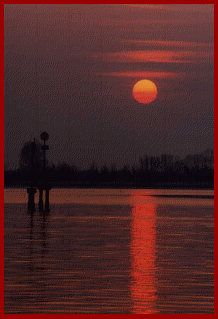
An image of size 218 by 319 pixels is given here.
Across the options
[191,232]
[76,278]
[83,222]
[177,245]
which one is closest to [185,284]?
[76,278]

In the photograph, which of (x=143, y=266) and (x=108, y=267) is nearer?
(x=108, y=267)

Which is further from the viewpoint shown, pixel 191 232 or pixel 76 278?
pixel 191 232

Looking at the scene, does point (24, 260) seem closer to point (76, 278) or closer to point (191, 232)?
point (76, 278)

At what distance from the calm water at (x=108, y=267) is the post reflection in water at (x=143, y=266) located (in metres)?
0.01

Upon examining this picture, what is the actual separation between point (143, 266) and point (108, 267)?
28.2 inches

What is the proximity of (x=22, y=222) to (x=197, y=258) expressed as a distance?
12986 mm

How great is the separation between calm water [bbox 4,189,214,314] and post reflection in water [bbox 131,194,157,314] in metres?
0.01

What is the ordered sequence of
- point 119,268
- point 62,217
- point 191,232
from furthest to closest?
point 62,217
point 191,232
point 119,268

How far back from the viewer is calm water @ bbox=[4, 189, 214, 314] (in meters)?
13.8

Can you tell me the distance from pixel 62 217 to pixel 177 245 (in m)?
13.0

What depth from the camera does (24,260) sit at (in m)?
19.4

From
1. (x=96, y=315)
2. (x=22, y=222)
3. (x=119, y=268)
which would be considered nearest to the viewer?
(x=96, y=315)

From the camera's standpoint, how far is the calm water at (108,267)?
1380 cm

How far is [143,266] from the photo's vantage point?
61.3ft
